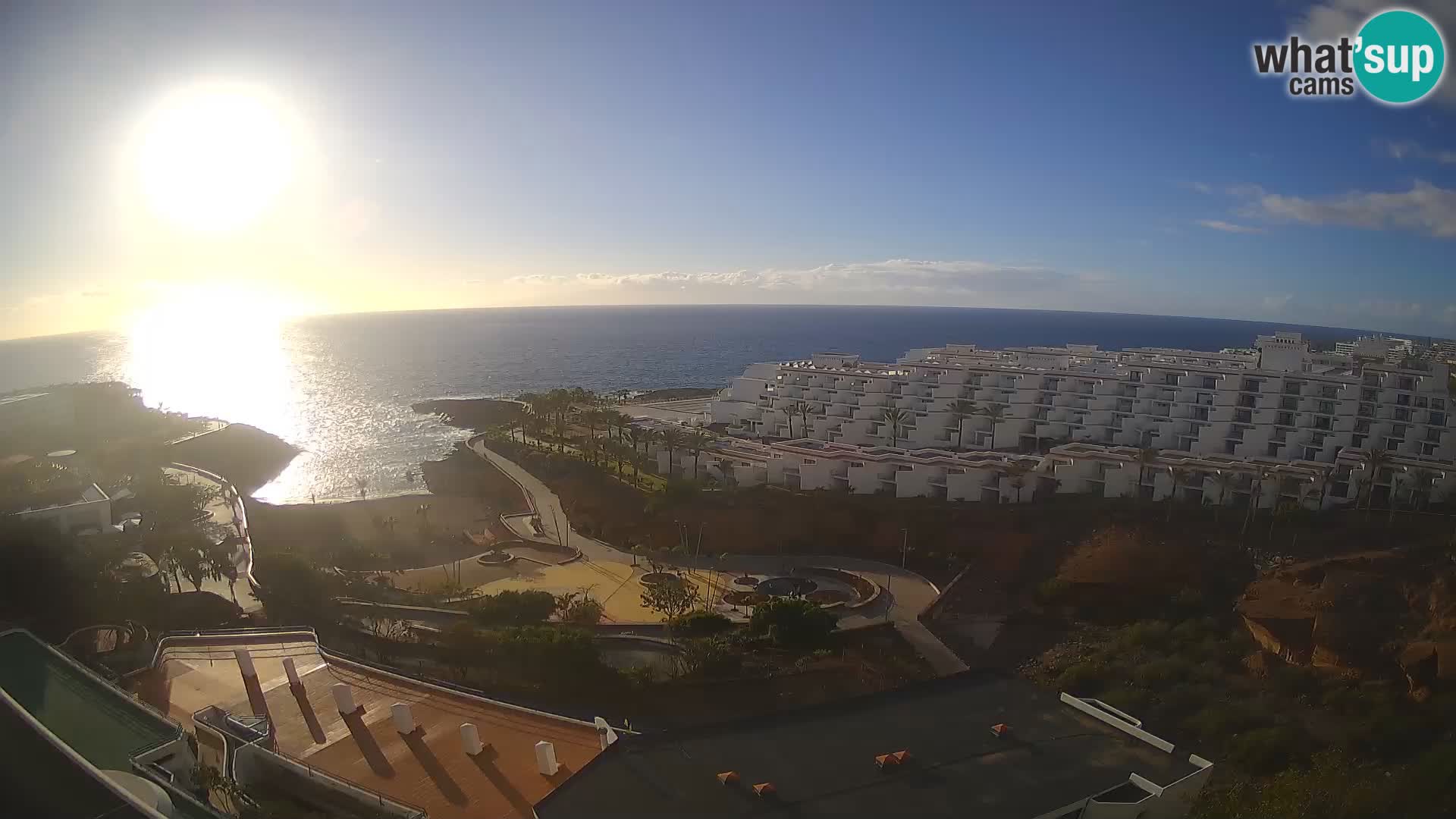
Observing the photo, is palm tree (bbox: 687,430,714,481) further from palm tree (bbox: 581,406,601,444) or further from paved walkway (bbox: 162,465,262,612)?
paved walkway (bbox: 162,465,262,612)

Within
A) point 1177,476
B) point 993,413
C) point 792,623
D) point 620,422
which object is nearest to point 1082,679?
point 792,623

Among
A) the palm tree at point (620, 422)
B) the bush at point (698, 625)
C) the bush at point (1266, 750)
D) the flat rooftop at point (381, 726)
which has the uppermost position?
the palm tree at point (620, 422)

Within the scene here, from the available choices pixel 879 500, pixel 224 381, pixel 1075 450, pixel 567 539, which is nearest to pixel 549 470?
pixel 567 539

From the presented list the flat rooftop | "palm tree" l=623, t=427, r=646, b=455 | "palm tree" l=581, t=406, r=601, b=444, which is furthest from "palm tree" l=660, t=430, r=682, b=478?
the flat rooftop

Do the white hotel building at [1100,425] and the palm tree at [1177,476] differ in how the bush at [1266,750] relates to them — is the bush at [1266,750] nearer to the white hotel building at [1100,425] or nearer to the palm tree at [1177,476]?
the palm tree at [1177,476]

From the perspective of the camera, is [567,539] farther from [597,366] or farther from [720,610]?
[597,366]

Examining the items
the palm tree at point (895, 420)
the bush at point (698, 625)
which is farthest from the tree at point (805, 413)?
the bush at point (698, 625)
